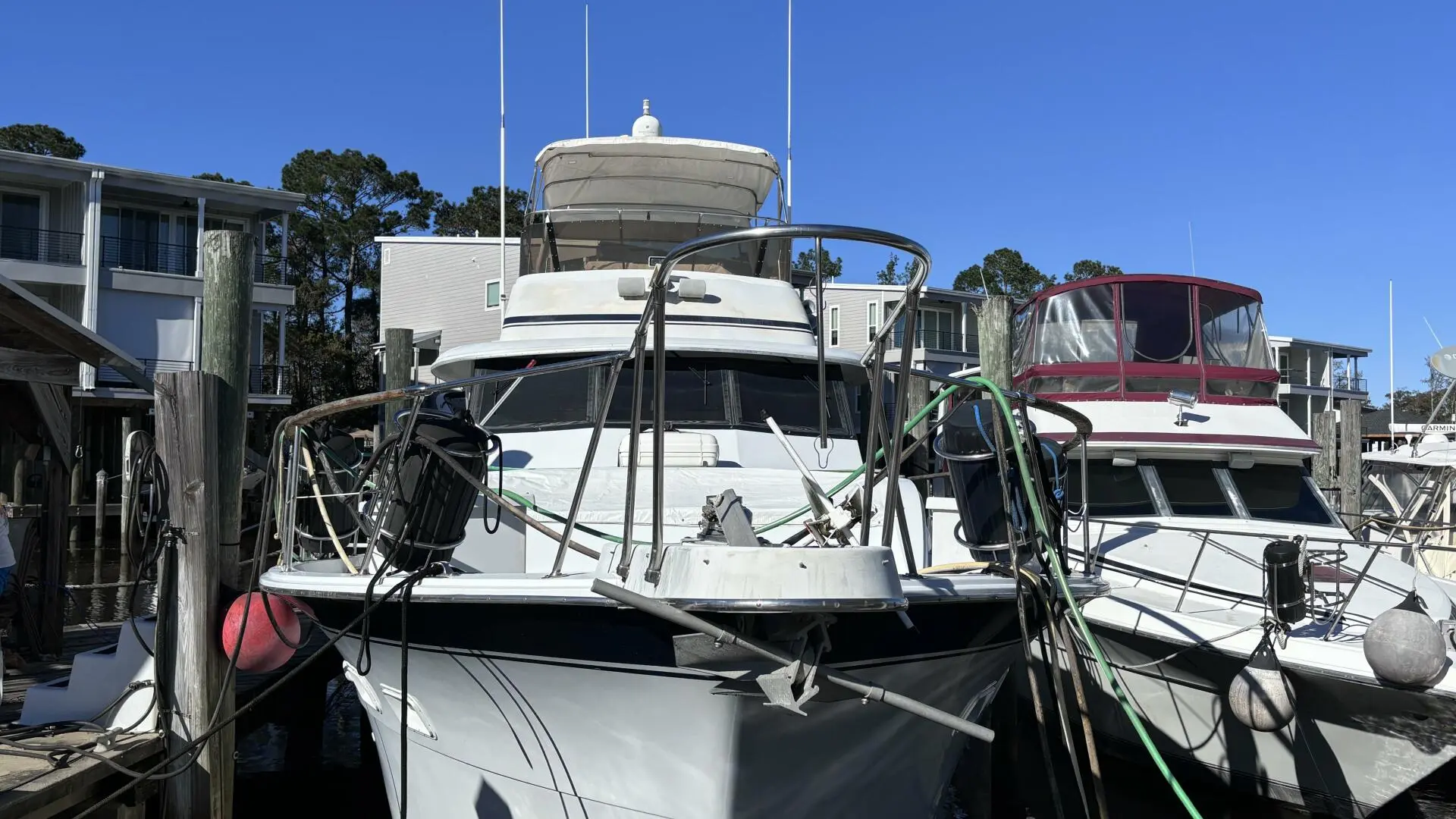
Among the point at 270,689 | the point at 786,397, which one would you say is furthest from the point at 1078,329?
the point at 270,689

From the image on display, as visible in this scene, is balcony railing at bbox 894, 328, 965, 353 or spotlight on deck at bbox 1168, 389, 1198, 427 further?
balcony railing at bbox 894, 328, 965, 353

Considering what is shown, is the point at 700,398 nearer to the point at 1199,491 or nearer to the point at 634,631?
the point at 634,631

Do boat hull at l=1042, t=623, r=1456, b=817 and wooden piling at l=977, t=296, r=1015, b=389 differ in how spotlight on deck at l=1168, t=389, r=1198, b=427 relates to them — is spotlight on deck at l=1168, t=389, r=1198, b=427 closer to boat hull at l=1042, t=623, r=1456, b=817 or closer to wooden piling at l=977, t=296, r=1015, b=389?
wooden piling at l=977, t=296, r=1015, b=389

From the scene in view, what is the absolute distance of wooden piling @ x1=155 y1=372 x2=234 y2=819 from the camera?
243 inches

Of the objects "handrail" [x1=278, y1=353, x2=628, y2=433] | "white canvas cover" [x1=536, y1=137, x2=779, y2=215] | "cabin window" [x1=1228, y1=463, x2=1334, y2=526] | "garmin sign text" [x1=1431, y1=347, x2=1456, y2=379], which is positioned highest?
"white canvas cover" [x1=536, y1=137, x2=779, y2=215]

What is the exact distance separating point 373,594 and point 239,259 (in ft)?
10.3

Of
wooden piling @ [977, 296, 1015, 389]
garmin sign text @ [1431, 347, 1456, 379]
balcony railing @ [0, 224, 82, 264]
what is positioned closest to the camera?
wooden piling @ [977, 296, 1015, 389]

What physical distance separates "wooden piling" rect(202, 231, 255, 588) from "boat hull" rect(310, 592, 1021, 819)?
5.20 ft

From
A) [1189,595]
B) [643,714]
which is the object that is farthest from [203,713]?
[1189,595]

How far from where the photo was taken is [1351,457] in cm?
1548

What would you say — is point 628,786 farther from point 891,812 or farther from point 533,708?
point 891,812

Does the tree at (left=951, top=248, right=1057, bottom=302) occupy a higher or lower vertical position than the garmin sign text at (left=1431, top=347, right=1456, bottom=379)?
higher

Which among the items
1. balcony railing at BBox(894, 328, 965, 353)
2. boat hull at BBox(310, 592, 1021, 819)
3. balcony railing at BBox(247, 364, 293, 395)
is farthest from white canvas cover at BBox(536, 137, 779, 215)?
balcony railing at BBox(894, 328, 965, 353)

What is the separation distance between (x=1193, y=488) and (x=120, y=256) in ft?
90.4
